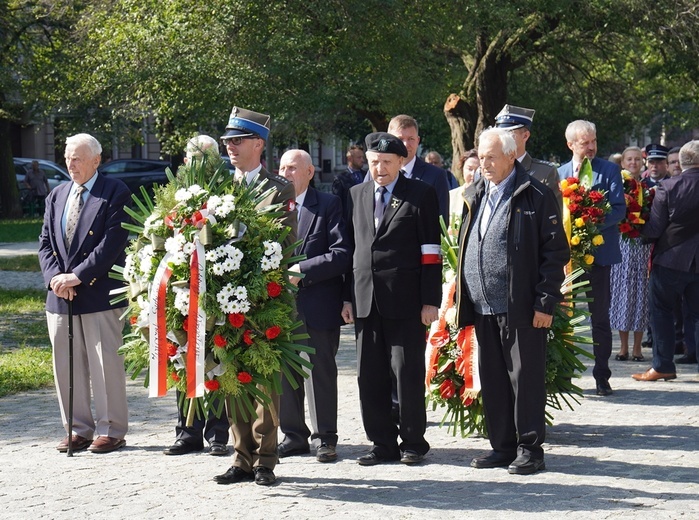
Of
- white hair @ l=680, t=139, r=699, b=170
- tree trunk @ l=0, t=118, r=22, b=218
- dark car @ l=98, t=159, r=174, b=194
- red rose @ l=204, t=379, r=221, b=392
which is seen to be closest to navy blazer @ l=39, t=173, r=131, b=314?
red rose @ l=204, t=379, r=221, b=392

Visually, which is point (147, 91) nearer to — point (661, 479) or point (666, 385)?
point (666, 385)

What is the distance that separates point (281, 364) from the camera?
22.0 ft

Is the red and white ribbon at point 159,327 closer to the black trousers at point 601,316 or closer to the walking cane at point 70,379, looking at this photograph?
the walking cane at point 70,379

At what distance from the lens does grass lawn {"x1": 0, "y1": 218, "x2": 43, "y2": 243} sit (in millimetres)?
27234

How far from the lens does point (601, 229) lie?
9.38 meters

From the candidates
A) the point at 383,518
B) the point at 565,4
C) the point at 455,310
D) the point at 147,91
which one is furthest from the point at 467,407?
A: the point at 565,4

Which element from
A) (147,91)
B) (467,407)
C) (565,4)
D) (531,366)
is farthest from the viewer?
(565,4)

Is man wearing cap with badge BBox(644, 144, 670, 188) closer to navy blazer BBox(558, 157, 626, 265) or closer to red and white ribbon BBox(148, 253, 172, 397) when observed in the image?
navy blazer BBox(558, 157, 626, 265)

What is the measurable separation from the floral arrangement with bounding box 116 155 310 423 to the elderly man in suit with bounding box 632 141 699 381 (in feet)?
15.9

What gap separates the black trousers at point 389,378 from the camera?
291 inches

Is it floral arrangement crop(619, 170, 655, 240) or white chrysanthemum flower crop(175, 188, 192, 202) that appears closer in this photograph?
white chrysanthemum flower crop(175, 188, 192, 202)

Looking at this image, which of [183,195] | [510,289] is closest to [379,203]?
[510,289]

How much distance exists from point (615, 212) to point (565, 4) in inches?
394

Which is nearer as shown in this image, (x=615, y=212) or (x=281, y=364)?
(x=281, y=364)
